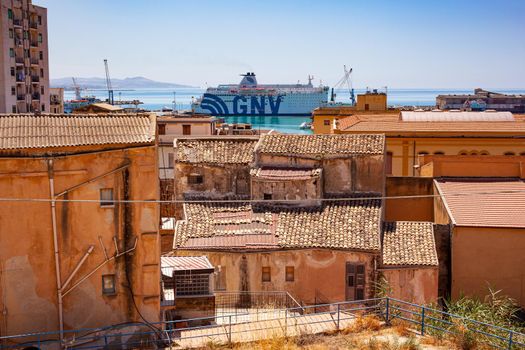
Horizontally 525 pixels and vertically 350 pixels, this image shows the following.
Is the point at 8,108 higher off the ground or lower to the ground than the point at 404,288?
higher

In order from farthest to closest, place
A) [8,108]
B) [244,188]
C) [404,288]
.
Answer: [8,108], [244,188], [404,288]

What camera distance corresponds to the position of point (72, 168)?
55.8ft

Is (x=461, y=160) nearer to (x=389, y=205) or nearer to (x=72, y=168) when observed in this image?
(x=389, y=205)

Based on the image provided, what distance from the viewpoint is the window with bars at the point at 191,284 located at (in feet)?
69.2

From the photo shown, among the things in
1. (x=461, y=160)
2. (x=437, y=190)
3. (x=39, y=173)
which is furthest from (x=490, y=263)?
(x=39, y=173)

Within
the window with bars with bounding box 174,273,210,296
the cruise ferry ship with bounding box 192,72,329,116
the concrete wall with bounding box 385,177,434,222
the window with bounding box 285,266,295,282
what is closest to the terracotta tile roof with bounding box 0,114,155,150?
the window with bars with bounding box 174,273,210,296

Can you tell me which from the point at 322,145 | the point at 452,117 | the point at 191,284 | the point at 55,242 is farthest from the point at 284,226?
the point at 452,117

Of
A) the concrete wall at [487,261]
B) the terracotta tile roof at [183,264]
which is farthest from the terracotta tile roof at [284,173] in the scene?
the concrete wall at [487,261]

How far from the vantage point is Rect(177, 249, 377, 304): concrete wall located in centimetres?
2411

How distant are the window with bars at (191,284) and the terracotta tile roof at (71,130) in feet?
17.3

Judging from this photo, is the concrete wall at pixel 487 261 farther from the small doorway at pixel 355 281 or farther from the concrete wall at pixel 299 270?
the small doorway at pixel 355 281

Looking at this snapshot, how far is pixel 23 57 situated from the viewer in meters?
69.8

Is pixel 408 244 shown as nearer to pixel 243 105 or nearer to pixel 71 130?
pixel 71 130

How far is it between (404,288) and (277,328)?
7.46m
